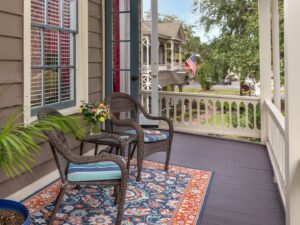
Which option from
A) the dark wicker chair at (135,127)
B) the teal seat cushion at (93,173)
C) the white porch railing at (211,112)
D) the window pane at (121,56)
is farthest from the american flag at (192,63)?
the teal seat cushion at (93,173)

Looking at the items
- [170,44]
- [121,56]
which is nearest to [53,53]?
[121,56]

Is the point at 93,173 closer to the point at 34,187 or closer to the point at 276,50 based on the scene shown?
the point at 34,187

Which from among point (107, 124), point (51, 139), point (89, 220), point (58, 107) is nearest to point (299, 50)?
point (51, 139)

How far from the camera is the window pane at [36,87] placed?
2728mm

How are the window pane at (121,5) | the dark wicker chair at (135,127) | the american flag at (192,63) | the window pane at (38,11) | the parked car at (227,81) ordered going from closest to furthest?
the window pane at (38,11), the dark wicker chair at (135,127), the window pane at (121,5), the parked car at (227,81), the american flag at (192,63)

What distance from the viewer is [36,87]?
2781mm

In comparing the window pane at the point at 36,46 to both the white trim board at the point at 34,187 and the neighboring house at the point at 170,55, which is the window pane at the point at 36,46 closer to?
the white trim board at the point at 34,187

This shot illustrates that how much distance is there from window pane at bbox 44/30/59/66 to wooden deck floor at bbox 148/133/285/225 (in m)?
1.76

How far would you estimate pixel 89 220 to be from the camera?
217 centimetres

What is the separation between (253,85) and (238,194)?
3564mm

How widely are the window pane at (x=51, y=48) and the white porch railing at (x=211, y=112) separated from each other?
2377 mm

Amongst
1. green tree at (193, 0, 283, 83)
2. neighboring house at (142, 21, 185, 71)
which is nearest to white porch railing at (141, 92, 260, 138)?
neighboring house at (142, 21, 185, 71)

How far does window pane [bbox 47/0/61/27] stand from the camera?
9.59 feet

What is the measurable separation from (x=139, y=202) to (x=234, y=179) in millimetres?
1167
